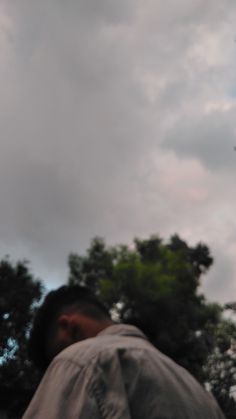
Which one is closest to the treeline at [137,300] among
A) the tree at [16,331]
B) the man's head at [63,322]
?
the tree at [16,331]

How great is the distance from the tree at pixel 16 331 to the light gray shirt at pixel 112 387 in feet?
75.0

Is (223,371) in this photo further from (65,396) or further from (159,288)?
(65,396)

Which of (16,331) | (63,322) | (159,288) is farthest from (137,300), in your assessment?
(63,322)

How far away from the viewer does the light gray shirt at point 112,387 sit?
1538 millimetres

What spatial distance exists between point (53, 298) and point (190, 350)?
2677cm

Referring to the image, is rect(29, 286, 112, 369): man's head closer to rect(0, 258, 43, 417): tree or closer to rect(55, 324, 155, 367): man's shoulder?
rect(55, 324, 155, 367): man's shoulder

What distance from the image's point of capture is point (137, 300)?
28.0 metres

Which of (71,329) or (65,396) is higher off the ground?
(71,329)

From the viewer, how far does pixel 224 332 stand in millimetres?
30359

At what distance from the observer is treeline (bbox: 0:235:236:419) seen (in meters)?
25.1

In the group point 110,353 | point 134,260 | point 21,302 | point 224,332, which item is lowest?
point 110,353

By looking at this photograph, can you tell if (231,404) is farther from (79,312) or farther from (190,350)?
(79,312)

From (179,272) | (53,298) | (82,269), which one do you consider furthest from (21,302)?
(53,298)

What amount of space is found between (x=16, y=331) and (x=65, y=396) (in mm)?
24950
